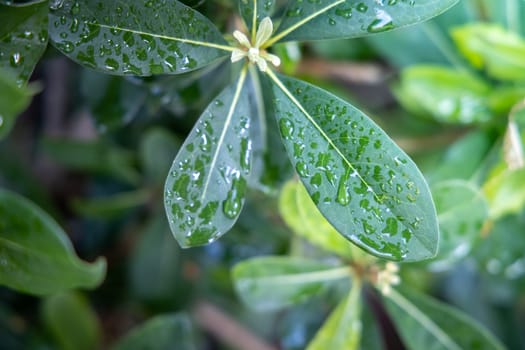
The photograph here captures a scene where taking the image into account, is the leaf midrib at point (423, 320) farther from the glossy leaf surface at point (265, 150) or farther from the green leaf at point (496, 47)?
the green leaf at point (496, 47)

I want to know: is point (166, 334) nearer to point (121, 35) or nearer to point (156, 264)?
point (156, 264)

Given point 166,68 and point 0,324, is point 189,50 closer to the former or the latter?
point 166,68

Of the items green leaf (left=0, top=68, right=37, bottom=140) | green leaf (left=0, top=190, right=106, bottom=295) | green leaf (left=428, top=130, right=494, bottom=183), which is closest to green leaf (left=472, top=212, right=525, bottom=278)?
green leaf (left=428, top=130, right=494, bottom=183)

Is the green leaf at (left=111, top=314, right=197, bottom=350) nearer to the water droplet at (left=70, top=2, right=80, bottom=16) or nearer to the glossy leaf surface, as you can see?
the glossy leaf surface

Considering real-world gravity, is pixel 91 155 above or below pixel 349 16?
above

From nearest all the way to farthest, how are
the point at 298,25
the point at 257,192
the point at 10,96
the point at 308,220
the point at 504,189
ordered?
the point at 10,96 < the point at 298,25 < the point at 308,220 < the point at 504,189 < the point at 257,192

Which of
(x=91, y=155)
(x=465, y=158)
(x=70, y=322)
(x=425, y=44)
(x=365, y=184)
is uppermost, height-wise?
(x=91, y=155)

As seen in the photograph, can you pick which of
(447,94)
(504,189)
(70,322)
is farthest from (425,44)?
(70,322)
